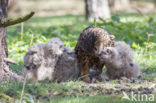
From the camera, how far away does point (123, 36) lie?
7.72 m

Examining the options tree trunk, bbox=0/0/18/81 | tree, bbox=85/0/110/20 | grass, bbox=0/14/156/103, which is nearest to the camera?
grass, bbox=0/14/156/103

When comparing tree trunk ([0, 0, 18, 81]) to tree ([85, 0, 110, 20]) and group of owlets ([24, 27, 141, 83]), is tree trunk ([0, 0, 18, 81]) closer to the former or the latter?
group of owlets ([24, 27, 141, 83])

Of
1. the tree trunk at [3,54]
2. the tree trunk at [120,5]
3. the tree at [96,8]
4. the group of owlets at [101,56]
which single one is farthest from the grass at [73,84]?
the tree trunk at [120,5]

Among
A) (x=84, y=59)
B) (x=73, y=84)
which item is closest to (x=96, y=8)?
Result: (x=84, y=59)

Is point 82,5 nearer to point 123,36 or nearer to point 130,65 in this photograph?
point 123,36

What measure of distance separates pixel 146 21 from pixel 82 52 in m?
4.91

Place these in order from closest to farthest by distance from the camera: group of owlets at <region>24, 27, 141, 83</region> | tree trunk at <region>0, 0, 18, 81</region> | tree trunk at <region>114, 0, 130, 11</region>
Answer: tree trunk at <region>0, 0, 18, 81</region> < group of owlets at <region>24, 27, 141, 83</region> < tree trunk at <region>114, 0, 130, 11</region>

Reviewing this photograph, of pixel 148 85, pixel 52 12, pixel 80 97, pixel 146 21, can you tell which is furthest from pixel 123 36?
pixel 52 12

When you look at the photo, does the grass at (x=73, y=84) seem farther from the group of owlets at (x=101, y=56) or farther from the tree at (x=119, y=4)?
the tree at (x=119, y=4)

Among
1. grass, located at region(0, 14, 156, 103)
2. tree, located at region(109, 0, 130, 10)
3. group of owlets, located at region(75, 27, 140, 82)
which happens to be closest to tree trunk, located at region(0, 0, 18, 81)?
grass, located at region(0, 14, 156, 103)

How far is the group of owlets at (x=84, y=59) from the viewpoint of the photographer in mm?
4801

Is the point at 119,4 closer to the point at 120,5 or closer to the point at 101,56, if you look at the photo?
the point at 120,5

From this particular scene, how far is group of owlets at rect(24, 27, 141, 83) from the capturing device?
4.80m

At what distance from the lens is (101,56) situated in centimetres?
479
